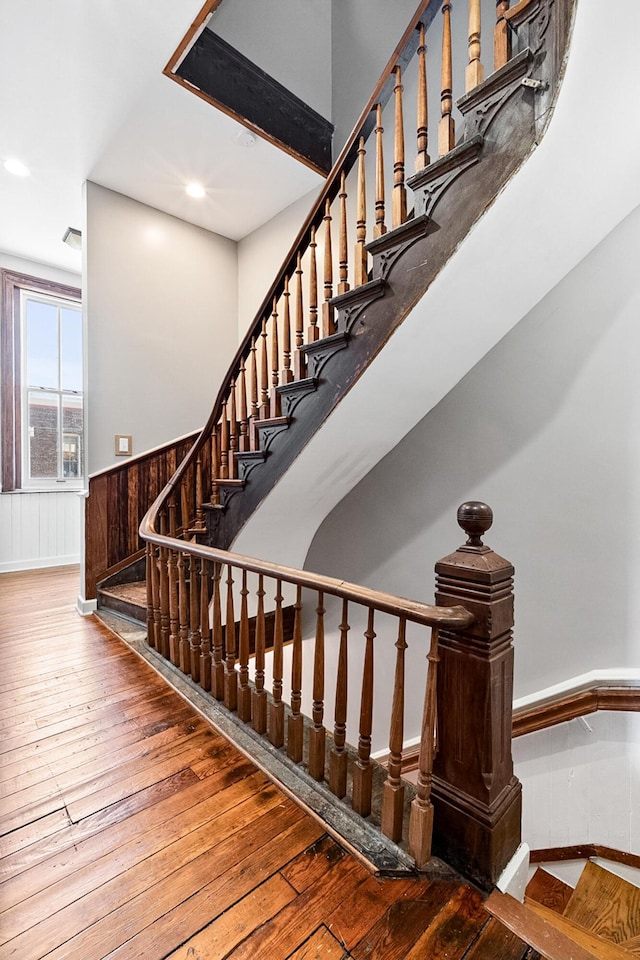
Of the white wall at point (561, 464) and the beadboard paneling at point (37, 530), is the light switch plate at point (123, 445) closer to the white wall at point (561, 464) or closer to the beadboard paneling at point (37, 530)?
the beadboard paneling at point (37, 530)

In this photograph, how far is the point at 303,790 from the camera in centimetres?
149

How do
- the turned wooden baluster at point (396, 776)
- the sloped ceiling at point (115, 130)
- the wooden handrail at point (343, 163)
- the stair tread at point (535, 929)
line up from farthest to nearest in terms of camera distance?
the sloped ceiling at point (115, 130) → the wooden handrail at point (343, 163) → the turned wooden baluster at point (396, 776) → the stair tread at point (535, 929)

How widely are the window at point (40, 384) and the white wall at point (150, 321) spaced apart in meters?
1.07

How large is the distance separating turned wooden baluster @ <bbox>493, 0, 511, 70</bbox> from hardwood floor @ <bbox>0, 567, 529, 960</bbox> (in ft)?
8.06

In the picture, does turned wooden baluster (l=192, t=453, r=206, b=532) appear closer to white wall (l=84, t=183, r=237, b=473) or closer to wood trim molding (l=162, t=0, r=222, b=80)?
white wall (l=84, t=183, r=237, b=473)

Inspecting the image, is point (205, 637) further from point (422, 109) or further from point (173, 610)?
point (422, 109)

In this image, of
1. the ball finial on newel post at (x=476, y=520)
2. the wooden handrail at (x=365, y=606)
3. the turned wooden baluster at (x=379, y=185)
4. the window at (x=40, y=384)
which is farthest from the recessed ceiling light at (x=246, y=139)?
the ball finial on newel post at (x=476, y=520)

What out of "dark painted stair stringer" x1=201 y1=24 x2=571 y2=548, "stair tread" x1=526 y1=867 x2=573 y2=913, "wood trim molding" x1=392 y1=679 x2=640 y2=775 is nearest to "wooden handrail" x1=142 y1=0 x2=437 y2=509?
"dark painted stair stringer" x1=201 y1=24 x2=571 y2=548

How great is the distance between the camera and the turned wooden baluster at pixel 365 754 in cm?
134

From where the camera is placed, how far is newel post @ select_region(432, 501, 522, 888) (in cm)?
113

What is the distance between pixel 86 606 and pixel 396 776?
2.83 m

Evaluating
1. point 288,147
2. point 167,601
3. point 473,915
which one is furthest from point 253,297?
point 473,915

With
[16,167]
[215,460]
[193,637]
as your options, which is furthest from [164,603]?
[16,167]

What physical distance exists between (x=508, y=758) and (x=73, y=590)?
3.83 metres
